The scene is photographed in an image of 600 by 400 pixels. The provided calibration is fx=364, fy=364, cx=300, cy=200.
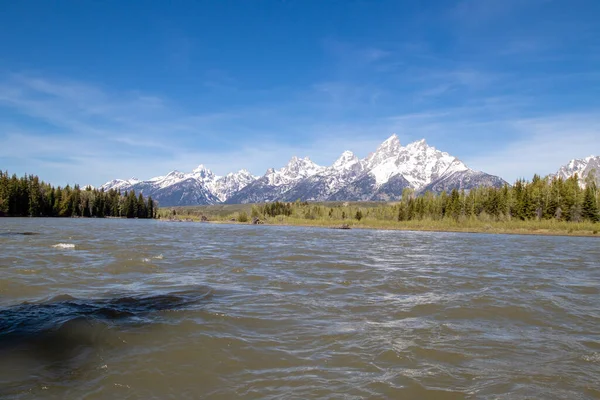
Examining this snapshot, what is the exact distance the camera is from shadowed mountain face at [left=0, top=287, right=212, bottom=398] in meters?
6.05

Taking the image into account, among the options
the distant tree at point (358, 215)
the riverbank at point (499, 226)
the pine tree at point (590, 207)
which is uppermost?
the pine tree at point (590, 207)

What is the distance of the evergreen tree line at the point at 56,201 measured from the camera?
395 feet

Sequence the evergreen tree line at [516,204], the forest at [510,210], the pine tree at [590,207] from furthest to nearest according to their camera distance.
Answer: the evergreen tree line at [516,204]
the pine tree at [590,207]
the forest at [510,210]

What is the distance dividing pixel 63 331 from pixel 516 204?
119m

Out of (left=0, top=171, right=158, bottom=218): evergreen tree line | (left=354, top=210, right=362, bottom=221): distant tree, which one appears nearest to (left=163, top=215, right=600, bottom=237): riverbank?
(left=354, top=210, right=362, bottom=221): distant tree

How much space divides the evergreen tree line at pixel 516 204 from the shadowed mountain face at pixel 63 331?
107 m

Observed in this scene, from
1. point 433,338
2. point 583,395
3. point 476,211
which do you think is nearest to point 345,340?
point 433,338

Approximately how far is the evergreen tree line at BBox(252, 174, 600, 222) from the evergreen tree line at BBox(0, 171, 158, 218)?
393 ft

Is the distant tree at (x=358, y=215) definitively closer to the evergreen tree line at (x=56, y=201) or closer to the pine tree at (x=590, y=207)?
the pine tree at (x=590, y=207)

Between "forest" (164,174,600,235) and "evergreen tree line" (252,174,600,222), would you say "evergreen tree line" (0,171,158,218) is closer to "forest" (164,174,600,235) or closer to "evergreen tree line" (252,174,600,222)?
"forest" (164,174,600,235)

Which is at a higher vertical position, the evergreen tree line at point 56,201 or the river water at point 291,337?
the evergreen tree line at point 56,201

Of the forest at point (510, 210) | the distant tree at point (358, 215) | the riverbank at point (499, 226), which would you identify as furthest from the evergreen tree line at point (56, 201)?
the distant tree at point (358, 215)

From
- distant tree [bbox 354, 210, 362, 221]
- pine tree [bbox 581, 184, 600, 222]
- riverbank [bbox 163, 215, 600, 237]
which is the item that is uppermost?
pine tree [bbox 581, 184, 600, 222]

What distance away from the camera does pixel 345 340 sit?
7949mm
